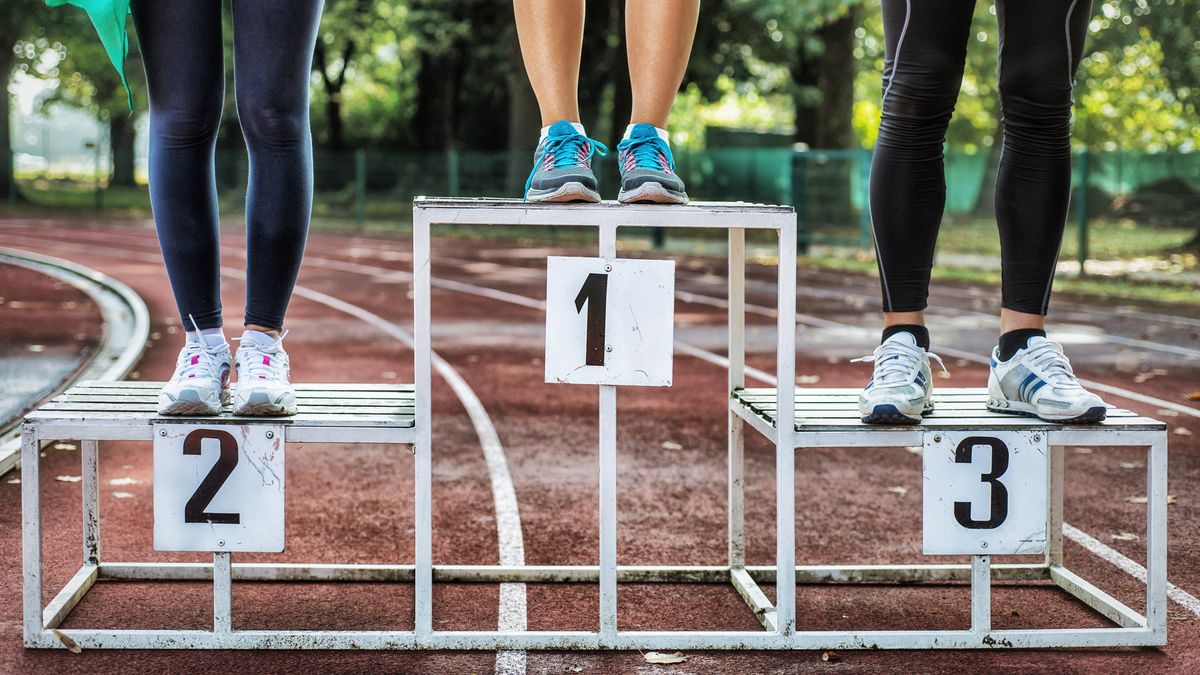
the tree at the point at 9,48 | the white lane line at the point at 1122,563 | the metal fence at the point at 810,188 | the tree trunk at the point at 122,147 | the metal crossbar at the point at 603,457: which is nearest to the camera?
the metal crossbar at the point at 603,457

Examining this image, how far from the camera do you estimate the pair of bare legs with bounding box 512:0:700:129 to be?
3.35 meters

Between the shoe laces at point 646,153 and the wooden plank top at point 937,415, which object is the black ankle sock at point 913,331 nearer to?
the wooden plank top at point 937,415

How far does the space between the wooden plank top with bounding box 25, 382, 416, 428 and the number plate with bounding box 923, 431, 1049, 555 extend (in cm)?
124

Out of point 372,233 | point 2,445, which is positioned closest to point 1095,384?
point 2,445

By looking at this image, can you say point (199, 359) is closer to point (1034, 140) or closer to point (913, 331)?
point (913, 331)

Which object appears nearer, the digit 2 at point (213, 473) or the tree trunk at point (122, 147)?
the digit 2 at point (213, 473)

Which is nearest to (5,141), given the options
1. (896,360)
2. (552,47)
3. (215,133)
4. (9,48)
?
(9,48)

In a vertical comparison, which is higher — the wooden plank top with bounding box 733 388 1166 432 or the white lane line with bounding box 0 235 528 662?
the wooden plank top with bounding box 733 388 1166 432

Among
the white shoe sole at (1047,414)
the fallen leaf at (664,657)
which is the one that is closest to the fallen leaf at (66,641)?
the fallen leaf at (664,657)

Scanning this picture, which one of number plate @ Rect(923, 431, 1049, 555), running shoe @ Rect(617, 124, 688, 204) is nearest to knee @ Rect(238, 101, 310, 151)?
running shoe @ Rect(617, 124, 688, 204)

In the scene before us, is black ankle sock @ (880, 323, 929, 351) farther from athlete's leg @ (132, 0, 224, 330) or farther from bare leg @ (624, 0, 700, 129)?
athlete's leg @ (132, 0, 224, 330)

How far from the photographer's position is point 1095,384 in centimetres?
767

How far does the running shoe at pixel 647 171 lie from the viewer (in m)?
3.08

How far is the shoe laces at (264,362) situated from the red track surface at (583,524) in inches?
25.7
